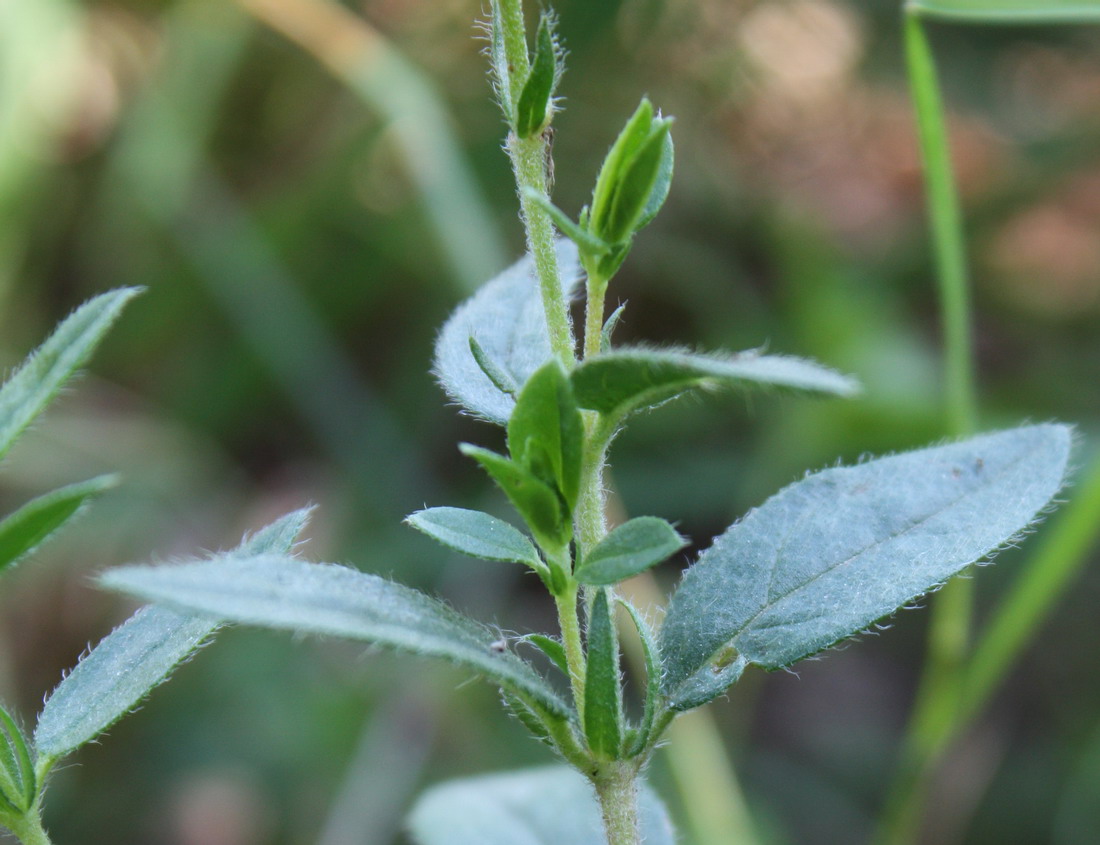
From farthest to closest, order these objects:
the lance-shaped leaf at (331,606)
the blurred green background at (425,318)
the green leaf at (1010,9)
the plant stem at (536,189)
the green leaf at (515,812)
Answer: the blurred green background at (425,318)
the green leaf at (1010,9)
the green leaf at (515,812)
the plant stem at (536,189)
the lance-shaped leaf at (331,606)

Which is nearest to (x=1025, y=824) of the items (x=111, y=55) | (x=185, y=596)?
(x=185, y=596)

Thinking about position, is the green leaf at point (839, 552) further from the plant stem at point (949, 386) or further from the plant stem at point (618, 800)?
the plant stem at point (949, 386)

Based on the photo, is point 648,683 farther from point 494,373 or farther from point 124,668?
point 124,668

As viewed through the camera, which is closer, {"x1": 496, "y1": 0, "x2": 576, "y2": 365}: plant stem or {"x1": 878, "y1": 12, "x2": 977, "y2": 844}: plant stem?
{"x1": 496, "y1": 0, "x2": 576, "y2": 365}: plant stem

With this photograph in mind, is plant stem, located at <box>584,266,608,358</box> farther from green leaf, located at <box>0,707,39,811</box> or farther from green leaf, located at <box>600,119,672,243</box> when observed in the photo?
green leaf, located at <box>0,707,39,811</box>

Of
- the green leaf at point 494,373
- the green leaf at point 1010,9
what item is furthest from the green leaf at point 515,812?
the green leaf at point 1010,9

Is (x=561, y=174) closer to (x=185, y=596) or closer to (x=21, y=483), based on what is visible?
(x=21, y=483)

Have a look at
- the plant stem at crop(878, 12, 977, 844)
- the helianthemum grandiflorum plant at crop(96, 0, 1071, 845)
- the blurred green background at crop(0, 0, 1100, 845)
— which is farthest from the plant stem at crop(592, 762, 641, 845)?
the blurred green background at crop(0, 0, 1100, 845)
